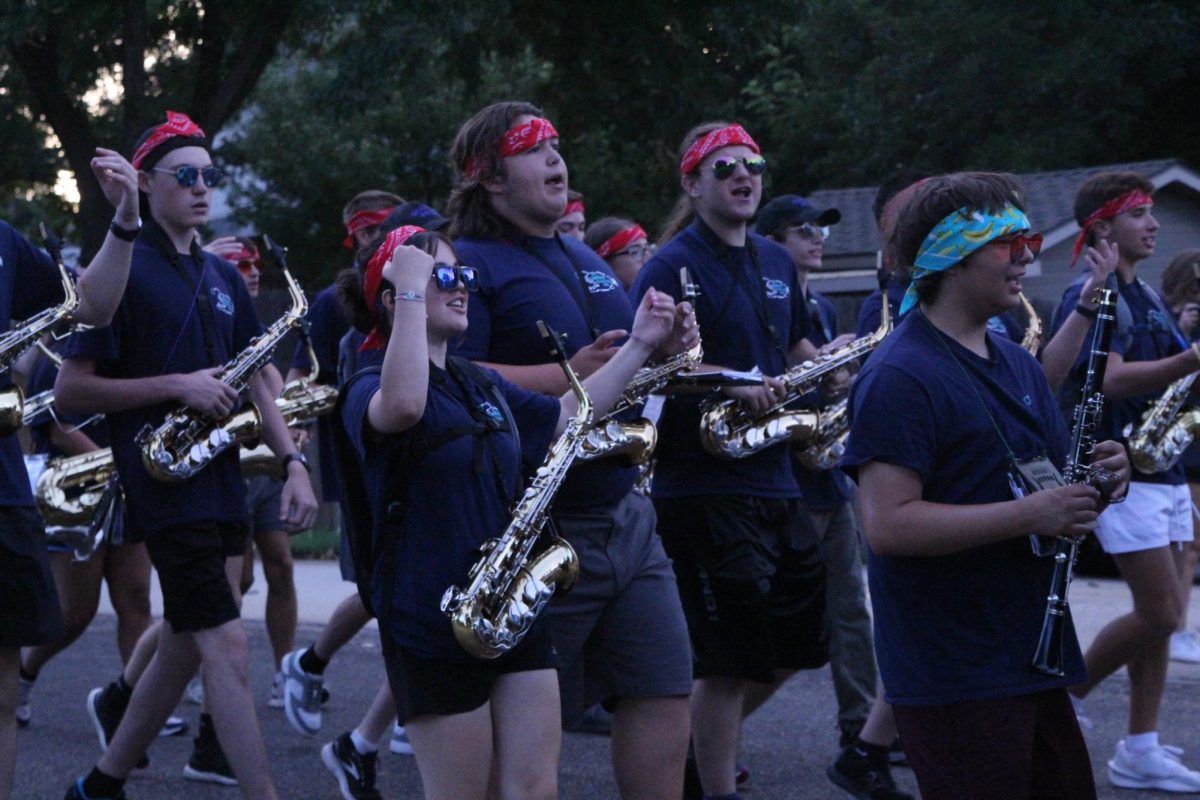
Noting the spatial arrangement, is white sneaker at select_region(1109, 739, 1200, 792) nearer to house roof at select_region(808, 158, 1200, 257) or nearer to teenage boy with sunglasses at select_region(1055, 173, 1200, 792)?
teenage boy with sunglasses at select_region(1055, 173, 1200, 792)

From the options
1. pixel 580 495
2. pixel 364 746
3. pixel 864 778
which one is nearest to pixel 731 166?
pixel 580 495

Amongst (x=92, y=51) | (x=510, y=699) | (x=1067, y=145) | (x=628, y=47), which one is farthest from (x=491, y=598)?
(x=1067, y=145)

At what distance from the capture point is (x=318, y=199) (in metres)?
27.0

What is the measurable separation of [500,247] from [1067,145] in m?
19.7

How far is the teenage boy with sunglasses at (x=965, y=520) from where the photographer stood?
3.69 metres

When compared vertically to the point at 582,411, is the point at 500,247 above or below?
above

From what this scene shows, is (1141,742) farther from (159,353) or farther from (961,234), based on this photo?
(159,353)

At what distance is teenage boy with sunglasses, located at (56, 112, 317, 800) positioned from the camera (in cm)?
549

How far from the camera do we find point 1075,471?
3.82 metres

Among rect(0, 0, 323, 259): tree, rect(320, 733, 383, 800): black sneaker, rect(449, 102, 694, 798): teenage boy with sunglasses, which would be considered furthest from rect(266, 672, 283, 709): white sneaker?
rect(0, 0, 323, 259): tree

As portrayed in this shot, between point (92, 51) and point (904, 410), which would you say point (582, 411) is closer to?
point (904, 410)

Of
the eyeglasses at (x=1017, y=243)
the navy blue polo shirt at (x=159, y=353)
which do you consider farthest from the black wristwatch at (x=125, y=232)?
the eyeglasses at (x=1017, y=243)

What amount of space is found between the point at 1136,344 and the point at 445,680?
3.57 meters

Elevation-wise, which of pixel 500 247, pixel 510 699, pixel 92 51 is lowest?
pixel 510 699
